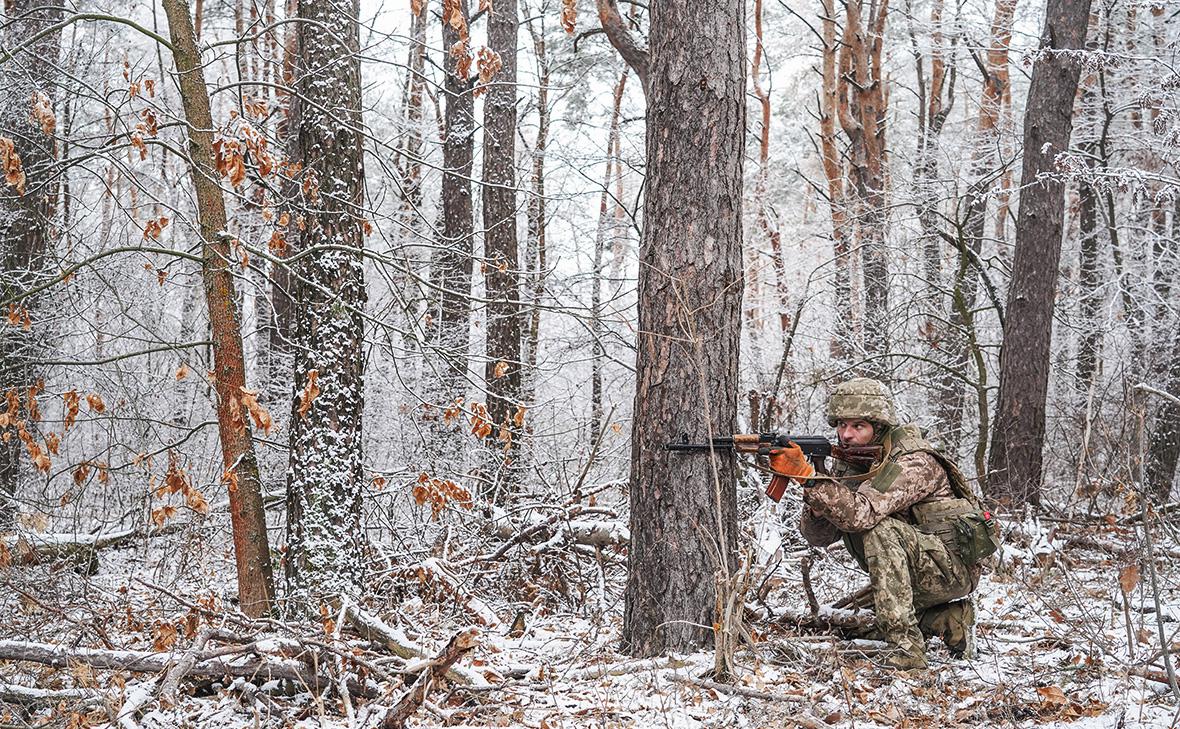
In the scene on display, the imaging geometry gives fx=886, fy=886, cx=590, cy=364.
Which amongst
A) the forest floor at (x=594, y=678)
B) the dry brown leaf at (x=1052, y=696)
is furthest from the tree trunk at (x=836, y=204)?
the dry brown leaf at (x=1052, y=696)

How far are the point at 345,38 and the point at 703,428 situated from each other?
3387mm

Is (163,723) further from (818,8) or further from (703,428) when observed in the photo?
(818,8)

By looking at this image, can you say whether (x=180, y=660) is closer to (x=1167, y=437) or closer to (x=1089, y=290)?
(x=1167, y=437)

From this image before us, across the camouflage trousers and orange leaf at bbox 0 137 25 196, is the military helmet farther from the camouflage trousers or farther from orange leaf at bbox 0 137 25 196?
orange leaf at bbox 0 137 25 196

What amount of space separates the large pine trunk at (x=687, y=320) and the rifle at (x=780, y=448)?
8cm

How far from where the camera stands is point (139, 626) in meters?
5.25

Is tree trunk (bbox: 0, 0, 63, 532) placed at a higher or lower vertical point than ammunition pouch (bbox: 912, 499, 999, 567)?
higher

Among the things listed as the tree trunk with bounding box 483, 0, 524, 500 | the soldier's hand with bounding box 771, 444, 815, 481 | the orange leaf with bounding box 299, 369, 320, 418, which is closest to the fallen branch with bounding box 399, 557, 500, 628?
the orange leaf with bounding box 299, 369, 320, 418

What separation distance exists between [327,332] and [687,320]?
2.47 metres

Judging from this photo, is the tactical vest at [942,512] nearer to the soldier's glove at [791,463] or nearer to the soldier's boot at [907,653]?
the soldier's boot at [907,653]

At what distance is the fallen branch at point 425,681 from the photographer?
10.9 ft

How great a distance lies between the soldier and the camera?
4.28 metres

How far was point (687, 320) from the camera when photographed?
13.3 ft

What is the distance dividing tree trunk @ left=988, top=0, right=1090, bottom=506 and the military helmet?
4.51m
